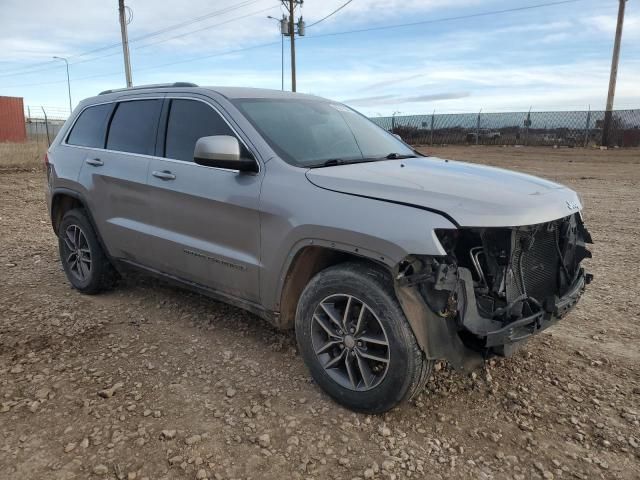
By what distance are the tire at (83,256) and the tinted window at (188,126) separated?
1364mm

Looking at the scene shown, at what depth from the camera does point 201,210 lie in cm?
354

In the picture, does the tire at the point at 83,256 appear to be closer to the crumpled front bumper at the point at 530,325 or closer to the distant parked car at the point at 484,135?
the crumpled front bumper at the point at 530,325

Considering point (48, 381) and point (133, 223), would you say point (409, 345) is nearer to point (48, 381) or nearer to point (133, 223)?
point (48, 381)

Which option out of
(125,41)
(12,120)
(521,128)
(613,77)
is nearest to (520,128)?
(521,128)

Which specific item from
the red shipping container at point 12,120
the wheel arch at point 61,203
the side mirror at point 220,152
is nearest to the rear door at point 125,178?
the wheel arch at point 61,203

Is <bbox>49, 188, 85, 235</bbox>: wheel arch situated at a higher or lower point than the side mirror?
lower

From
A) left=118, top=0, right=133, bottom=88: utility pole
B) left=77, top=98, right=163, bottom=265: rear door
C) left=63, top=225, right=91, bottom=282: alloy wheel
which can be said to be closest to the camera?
left=77, top=98, right=163, bottom=265: rear door

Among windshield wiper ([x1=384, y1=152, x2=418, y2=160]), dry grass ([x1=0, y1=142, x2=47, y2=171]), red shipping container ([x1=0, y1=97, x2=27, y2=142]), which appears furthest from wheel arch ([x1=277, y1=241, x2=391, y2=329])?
red shipping container ([x1=0, y1=97, x2=27, y2=142])

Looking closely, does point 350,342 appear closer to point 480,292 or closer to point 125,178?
point 480,292

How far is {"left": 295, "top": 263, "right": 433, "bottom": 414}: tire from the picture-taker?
8.74ft

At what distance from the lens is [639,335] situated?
155 inches

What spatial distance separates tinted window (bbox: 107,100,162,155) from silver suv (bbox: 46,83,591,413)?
0.02 meters

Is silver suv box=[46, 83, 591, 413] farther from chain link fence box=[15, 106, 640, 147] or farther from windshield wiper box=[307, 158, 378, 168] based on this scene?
chain link fence box=[15, 106, 640, 147]

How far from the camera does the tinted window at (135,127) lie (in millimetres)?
4094
